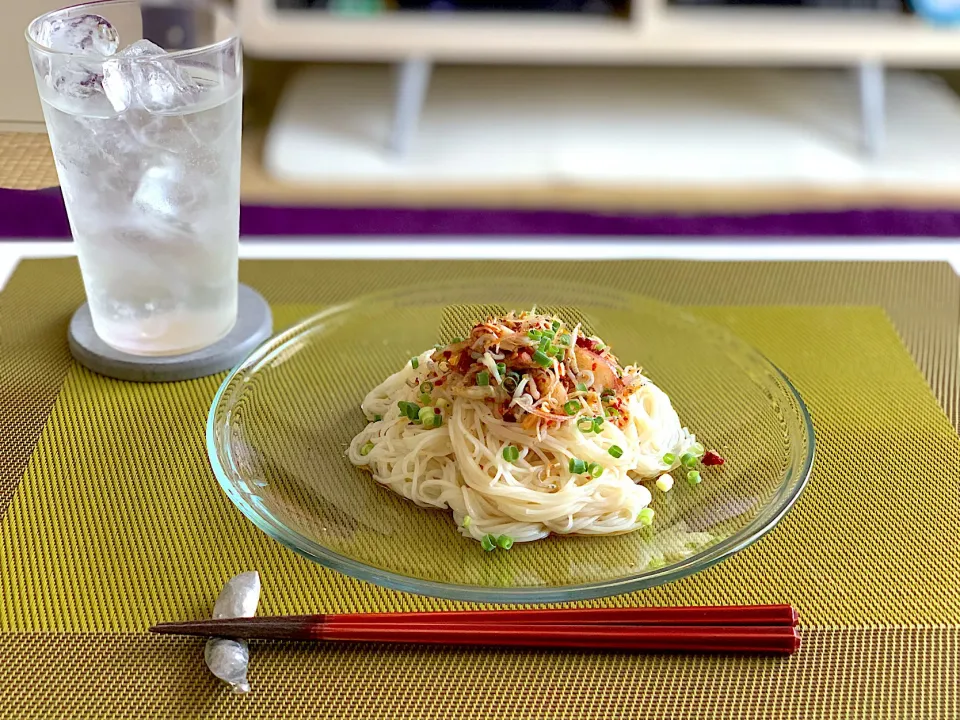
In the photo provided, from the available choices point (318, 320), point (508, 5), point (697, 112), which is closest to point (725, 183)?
point (697, 112)

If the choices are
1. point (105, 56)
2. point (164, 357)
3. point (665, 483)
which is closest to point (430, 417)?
point (665, 483)

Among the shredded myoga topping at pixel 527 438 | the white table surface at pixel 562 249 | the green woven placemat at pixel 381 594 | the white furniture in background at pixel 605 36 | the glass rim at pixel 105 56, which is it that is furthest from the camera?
the white furniture in background at pixel 605 36

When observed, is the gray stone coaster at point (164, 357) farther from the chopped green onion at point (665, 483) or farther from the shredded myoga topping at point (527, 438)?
the chopped green onion at point (665, 483)

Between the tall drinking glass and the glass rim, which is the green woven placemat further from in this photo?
the glass rim

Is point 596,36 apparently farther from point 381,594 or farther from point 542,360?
point 381,594

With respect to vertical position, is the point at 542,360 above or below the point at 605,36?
above

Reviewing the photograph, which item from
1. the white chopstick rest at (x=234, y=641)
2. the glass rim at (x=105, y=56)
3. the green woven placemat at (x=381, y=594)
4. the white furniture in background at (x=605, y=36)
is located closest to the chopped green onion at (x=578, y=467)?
the green woven placemat at (x=381, y=594)
